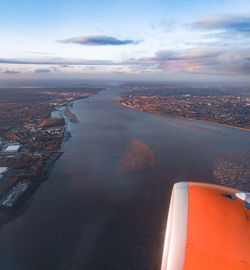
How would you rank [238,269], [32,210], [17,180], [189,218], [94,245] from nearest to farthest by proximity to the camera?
[238,269], [189,218], [94,245], [32,210], [17,180]

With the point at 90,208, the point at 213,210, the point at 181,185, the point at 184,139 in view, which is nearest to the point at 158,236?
the point at 90,208

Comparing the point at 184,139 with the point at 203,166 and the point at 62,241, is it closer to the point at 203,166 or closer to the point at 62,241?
the point at 203,166

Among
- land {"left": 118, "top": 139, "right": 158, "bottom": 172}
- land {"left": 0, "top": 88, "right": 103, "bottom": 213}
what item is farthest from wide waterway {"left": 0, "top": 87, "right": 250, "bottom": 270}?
land {"left": 0, "top": 88, "right": 103, "bottom": 213}

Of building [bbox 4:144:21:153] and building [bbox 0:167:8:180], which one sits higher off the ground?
building [bbox 4:144:21:153]

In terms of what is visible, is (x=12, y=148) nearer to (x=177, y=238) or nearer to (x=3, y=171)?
(x=3, y=171)

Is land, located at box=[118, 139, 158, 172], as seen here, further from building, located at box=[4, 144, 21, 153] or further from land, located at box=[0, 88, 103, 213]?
building, located at box=[4, 144, 21, 153]

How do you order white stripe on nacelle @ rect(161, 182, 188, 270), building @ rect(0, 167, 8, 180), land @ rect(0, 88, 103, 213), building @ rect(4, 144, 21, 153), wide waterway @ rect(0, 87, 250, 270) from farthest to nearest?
building @ rect(4, 144, 21, 153) → building @ rect(0, 167, 8, 180) → land @ rect(0, 88, 103, 213) → wide waterway @ rect(0, 87, 250, 270) → white stripe on nacelle @ rect(161, 182, 188, 270)
